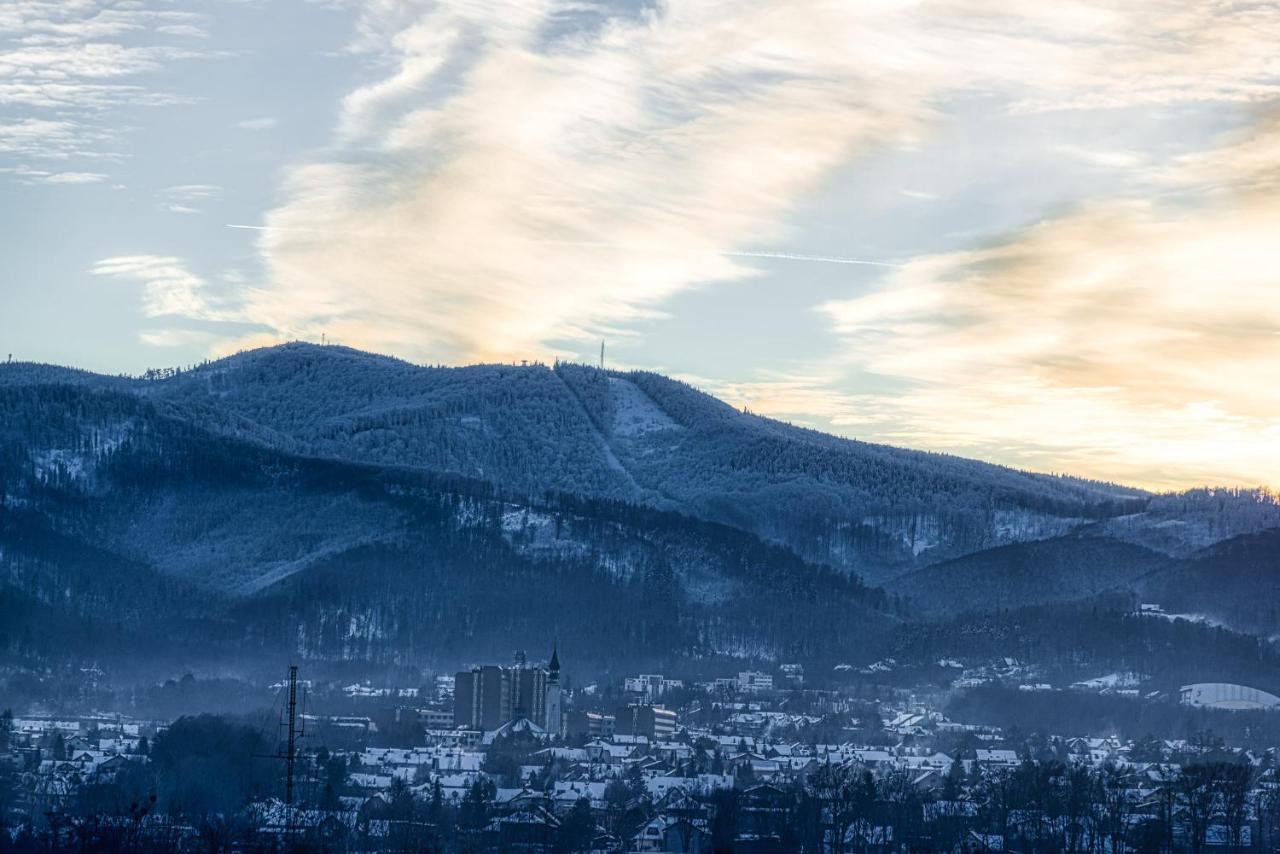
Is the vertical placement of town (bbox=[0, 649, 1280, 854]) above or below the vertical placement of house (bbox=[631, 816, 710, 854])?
above

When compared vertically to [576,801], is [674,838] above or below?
below

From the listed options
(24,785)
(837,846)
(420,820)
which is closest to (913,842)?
(837,846)

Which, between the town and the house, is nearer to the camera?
the town

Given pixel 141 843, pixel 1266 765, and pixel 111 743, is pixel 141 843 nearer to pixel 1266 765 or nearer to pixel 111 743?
pixel 111 743

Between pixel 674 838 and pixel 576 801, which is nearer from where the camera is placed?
pixel 674 838

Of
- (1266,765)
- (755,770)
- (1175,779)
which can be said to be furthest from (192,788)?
(1266,765)

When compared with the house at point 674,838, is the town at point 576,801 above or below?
above

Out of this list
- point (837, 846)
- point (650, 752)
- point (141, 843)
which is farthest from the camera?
point (650, 752)

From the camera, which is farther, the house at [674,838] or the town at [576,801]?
the house at [674,838]

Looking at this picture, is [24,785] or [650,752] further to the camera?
[650,752]

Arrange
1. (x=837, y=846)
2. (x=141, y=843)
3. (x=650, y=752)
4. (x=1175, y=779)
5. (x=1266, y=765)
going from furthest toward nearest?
(x=650, y=752) < (x=1266, y=765) < (x=1175, y=779) < (x=837, y=846) < (x=141, y=843)
